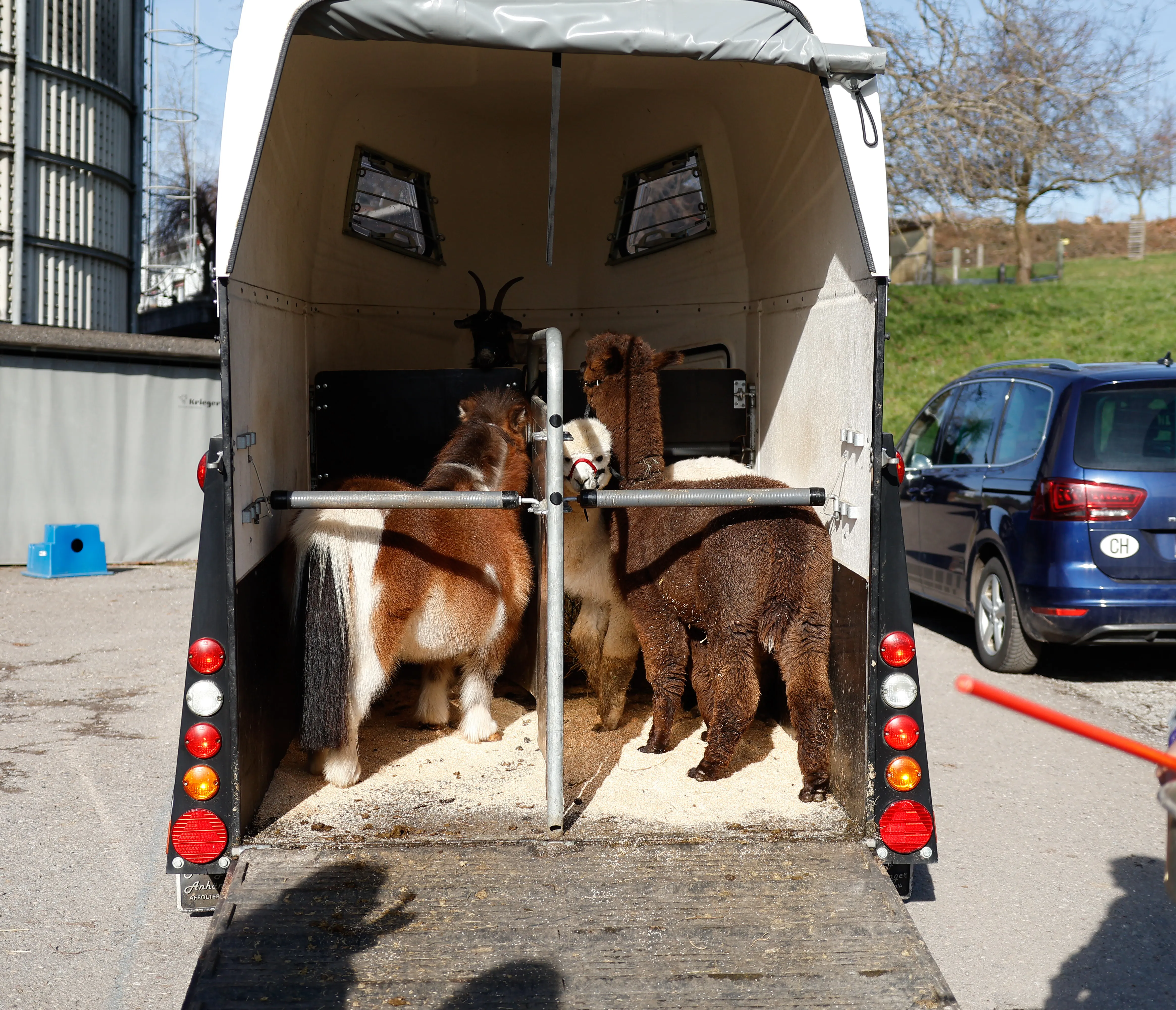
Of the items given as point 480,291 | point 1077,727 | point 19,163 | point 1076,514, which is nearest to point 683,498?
point 1077,727

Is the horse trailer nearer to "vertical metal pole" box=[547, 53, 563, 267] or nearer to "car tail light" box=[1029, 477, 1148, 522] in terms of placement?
"vertical metal pole" box=[547, 53, 563, 267]

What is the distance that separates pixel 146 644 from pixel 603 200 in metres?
5.65

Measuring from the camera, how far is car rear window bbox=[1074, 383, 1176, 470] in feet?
23.5

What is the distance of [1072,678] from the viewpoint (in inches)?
316

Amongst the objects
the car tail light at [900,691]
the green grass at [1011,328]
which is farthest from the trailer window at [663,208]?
the green grass at [1011,328]

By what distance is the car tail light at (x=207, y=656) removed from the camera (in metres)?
3.34

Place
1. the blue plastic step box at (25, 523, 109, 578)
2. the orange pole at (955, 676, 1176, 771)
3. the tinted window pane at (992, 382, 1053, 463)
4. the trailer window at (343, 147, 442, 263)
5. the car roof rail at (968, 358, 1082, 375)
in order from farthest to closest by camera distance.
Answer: the blue plastic step box at (25, 523, 109, 578), the car roof rail at (968, 358, 1082, 375), the tinted window pane at (992, 382, 1053, 463), the trailer window at (343, 147, 442, 263), the orange pole at (955, 676, 1176, 771)

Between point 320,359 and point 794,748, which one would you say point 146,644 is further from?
point 794,748

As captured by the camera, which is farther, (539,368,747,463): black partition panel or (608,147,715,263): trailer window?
(608,147,715,263): trailer window

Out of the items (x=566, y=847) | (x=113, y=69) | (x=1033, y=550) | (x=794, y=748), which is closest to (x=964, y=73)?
(x=1033, y=550)

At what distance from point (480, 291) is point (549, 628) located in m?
4.15

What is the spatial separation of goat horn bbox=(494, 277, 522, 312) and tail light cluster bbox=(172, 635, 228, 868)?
4056 millimetres

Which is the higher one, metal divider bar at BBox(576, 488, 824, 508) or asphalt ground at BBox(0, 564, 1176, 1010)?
metal divider bar at BBox(576, 488, 824, 508)

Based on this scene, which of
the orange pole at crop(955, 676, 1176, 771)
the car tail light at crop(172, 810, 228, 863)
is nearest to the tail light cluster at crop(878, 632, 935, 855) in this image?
the orange pole at crop(955, 676, 1176, 771)
